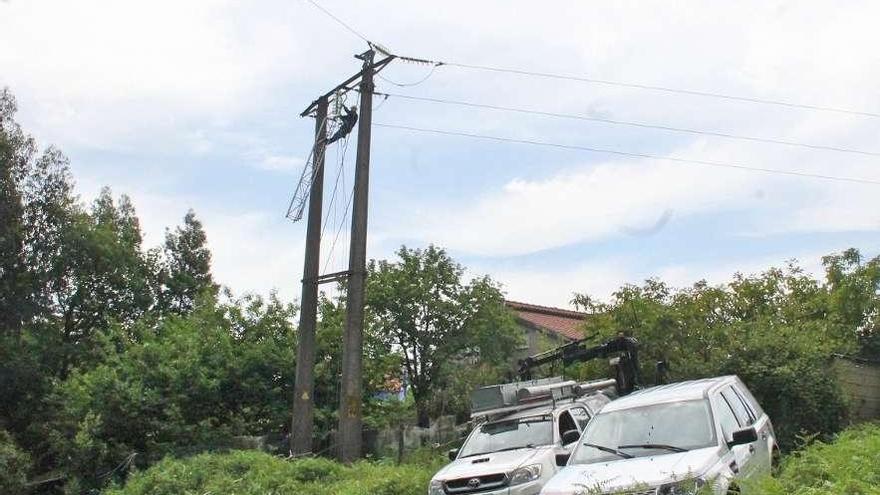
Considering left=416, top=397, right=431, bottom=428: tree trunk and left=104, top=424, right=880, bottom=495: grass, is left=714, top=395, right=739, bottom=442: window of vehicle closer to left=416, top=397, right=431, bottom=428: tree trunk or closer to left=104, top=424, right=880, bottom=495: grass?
left=104, top=424, right=880, bottom=495: grass

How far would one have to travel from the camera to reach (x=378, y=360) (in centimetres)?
2166

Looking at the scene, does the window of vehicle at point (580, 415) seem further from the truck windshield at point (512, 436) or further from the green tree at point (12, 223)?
the green tree at point (12, 223)

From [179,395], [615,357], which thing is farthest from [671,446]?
[179,395]

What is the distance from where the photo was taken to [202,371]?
755 inches

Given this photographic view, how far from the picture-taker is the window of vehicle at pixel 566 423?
1198 cm

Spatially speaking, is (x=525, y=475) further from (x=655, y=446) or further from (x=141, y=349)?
(x=141, y=349)

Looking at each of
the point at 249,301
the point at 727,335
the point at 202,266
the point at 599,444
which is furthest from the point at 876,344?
the point at 202,266

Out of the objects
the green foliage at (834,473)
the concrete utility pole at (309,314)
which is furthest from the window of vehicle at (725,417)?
the concrete utility pole at (309,314)

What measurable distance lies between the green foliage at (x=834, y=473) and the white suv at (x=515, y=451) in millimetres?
3181

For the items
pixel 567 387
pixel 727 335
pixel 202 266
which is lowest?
pixel 567 387

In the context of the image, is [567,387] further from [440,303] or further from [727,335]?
[440,303]

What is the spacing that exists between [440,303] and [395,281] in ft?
4.56

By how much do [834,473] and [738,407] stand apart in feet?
9.21

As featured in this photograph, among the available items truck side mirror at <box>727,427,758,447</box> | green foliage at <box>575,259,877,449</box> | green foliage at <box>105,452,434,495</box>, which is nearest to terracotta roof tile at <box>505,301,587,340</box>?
green foliage at <box>575,259,877,449</box>
